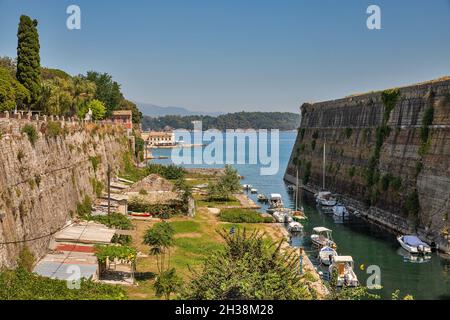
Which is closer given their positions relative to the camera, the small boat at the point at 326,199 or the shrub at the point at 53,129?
the shrub at the point at 53,129

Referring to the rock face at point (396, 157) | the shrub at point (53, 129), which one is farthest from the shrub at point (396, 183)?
the shrub at point (53, 129)

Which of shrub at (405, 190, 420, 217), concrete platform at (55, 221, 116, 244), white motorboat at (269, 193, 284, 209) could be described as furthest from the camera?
white motorboat at (269, 193, 284, 209)

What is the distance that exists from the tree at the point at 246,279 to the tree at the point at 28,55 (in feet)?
85.6

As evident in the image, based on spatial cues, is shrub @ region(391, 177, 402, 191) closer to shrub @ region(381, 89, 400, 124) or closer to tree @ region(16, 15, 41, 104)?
shrub @ region(381, 89, 400, 124)

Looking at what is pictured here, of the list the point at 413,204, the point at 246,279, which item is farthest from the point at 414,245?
the point at 246,279

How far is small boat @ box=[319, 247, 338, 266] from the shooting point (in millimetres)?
27000

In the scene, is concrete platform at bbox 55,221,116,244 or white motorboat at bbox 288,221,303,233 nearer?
concrete platform at bbox 55,221,116,244

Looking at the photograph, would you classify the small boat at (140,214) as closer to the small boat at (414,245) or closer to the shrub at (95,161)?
the shrub at (95,161)

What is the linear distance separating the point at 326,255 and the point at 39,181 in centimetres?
1496

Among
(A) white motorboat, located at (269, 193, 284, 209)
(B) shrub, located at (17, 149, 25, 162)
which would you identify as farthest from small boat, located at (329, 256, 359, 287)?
(A) white motorboat, located at (269, 193, 284, 209)

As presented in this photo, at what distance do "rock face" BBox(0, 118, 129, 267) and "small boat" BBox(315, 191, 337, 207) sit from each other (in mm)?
21108

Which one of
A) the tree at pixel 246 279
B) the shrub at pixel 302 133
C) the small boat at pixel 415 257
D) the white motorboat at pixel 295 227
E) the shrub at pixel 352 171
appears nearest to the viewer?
the tree at pixel 246 279

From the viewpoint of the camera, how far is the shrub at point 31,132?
22.5m
